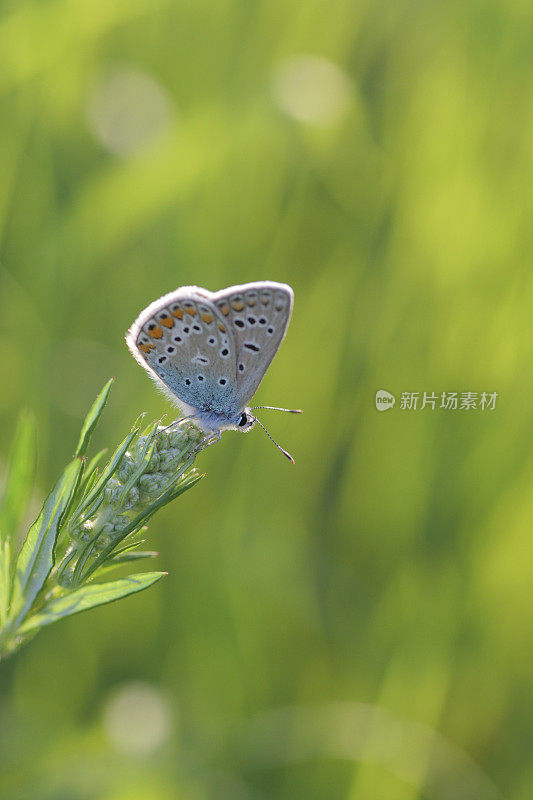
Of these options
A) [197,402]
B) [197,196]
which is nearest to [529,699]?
[197,402]

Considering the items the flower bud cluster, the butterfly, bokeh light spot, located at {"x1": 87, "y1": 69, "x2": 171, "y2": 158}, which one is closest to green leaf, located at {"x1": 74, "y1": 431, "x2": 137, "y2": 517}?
the flower bud cluster

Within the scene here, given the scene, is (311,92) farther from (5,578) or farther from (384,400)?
(5,578)

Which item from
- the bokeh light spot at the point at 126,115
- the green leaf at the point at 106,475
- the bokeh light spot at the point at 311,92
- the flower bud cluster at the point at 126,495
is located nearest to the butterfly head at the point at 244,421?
the flower bud cluster at the point at 126,495

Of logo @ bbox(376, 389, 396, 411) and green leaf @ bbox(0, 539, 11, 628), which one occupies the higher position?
green leaf @ bbox(0, 539, 11, 628)

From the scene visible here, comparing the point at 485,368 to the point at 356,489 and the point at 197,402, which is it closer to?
the point at 356,489
